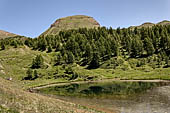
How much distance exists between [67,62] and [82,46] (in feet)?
95.8

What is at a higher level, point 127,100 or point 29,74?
point 29,74

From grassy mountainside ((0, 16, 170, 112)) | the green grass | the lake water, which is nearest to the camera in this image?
the lake water

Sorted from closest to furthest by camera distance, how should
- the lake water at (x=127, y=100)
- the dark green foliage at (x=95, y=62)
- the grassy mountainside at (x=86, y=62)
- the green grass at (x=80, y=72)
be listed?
the lake water at (x=127, y=100) → the green grass at (x=80, y=72) → the grassy mountainside at (x=86, y=62) → the dark green foliage at (x=95, y=62)

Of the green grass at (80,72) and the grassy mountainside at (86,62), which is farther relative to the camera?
the grassy mountainside at (86,62)

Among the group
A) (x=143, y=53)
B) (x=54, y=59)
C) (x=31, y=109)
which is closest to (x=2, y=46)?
(x=54, y=59)

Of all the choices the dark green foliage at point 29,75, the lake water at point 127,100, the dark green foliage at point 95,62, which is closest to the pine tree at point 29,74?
the dark green foliage at point 29,75

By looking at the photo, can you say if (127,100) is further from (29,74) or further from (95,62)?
(95,62)

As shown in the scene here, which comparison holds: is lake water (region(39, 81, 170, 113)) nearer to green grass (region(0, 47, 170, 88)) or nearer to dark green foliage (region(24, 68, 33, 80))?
green grass (region(0, 47, 170, 88))

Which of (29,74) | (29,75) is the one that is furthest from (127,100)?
(29,75)

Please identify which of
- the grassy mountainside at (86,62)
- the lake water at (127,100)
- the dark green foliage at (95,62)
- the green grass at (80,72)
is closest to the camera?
the lake water at (127,100)

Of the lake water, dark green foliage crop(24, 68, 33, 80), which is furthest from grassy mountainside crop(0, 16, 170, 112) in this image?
the lake water

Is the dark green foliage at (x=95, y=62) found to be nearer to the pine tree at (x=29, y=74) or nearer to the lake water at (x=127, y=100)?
the pine tree at (x=29, y=74)

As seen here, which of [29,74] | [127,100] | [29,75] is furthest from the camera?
[29,75]

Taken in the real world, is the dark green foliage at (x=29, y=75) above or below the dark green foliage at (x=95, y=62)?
below
